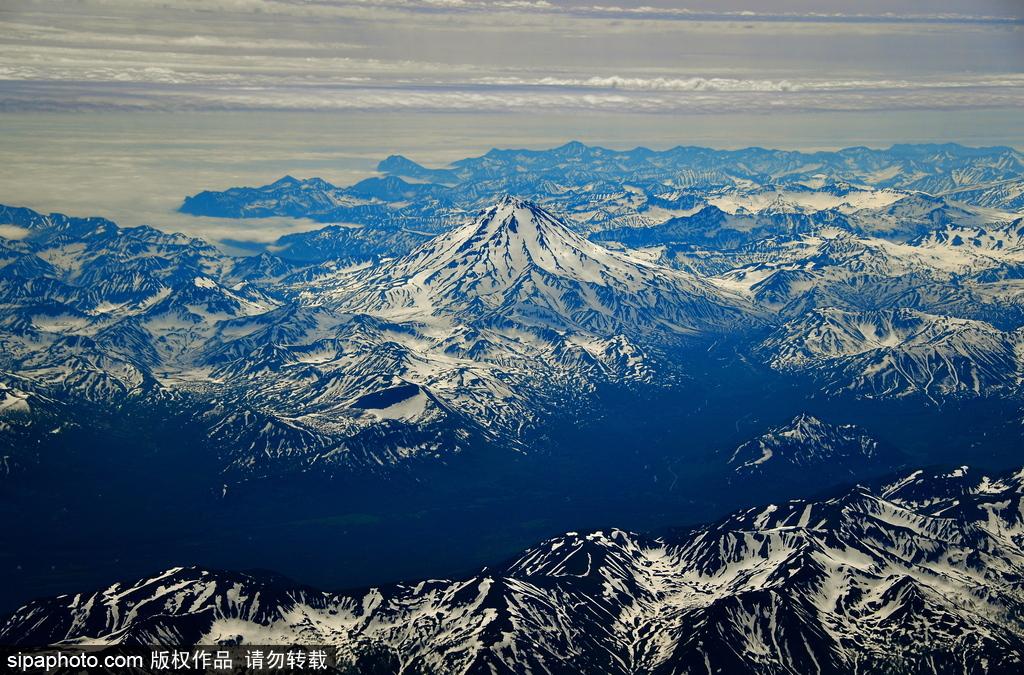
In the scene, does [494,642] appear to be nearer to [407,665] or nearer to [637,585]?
[407,665]

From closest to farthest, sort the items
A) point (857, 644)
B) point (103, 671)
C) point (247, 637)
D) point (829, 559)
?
point (103, 671), point (247, 637), point (857, 644), point (829, 559)

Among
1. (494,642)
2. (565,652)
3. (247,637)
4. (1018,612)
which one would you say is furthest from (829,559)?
(247,637)

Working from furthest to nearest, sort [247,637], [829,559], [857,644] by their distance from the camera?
1. [829,559]
2. [857,644]
3. [247,637]

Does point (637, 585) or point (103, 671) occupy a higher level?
point (103, 671)

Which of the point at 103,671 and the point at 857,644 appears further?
the point at 857,644

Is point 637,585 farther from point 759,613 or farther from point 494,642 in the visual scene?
point 494,642

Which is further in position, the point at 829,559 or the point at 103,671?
the point at 829,559

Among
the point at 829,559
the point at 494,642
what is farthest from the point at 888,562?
the point at 494,642

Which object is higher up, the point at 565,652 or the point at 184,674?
the point at 184,674

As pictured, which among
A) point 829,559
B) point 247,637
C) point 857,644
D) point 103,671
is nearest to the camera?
point 103,671
